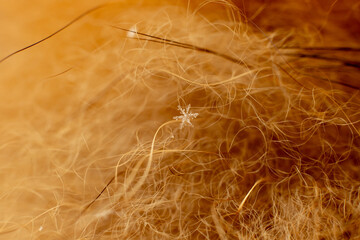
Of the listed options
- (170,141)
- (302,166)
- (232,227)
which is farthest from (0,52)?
(302,166)

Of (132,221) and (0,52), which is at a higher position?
(0,52)

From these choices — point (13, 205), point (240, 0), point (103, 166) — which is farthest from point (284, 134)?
point (13, 205)

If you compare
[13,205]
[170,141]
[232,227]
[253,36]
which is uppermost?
[253,36]

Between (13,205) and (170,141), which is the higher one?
(170,141)

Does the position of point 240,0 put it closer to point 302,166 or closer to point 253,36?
point 253,36

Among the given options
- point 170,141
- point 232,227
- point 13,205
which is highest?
point 170,141

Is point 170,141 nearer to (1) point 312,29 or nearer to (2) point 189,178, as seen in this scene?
(2) point 189,178
